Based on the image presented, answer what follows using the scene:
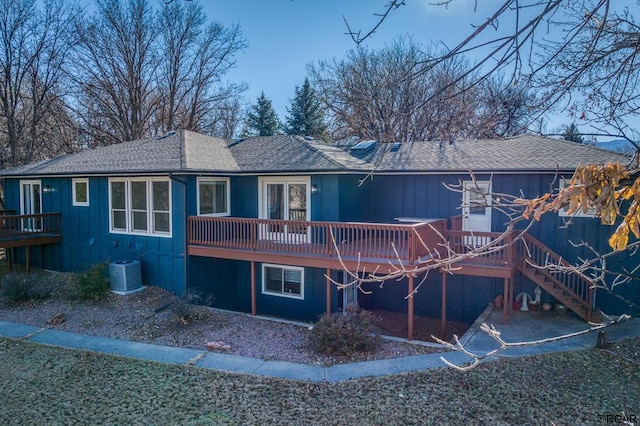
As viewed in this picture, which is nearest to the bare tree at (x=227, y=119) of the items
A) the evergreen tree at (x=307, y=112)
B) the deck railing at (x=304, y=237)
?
the evergreen tree at (x=307, y=112)

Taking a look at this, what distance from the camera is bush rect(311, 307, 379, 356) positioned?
7.57m

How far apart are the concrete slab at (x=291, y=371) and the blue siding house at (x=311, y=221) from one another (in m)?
2.92

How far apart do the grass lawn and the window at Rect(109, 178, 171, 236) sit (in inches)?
207

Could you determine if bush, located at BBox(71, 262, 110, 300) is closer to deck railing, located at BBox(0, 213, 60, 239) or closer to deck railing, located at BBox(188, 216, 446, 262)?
deck railing, located at BBox(188, 216, 446, 262)

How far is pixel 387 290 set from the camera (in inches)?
464

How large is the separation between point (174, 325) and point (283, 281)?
11.6ft

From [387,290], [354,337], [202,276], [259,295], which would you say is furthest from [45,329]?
[387,290]

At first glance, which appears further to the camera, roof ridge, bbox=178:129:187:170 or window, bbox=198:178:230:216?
window, bbox=198:178:230:216

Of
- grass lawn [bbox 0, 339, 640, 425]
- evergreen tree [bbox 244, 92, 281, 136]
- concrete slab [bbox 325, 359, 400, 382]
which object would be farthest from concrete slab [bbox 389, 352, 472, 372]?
evergreen tree [bbox 244, 92, 281, 136]

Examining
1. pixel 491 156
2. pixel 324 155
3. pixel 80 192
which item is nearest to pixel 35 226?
pixel 80 192

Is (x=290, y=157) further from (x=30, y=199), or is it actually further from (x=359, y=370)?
(x=30, y=199)

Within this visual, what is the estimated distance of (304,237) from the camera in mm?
11266

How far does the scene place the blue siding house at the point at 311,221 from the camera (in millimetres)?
9719

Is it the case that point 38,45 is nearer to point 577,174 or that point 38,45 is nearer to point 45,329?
point 45,329
